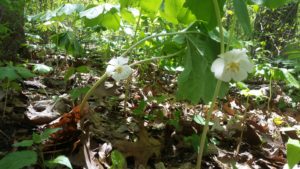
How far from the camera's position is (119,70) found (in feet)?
5.64

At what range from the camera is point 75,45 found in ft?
9.30

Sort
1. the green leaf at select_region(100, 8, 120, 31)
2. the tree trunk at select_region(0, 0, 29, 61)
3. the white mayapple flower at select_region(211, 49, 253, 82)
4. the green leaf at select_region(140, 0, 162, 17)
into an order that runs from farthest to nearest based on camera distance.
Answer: the tree trunk at select_region(0, 0, 29, 61), the green leaf at select_region(100, 8, 120, 31), the green leaf at select_region(140, 0, 162, 17), the white mayapple flower at select_region(211, 49, 253, 82)

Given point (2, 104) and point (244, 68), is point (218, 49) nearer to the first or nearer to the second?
point (244, 68)

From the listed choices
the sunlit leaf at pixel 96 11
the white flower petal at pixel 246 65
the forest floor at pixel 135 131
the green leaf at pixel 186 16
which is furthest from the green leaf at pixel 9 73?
the white flower petal at pixel 246 65

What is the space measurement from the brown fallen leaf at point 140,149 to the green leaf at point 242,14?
750 millimetres

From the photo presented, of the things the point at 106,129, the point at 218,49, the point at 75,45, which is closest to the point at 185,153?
the point at 106,129

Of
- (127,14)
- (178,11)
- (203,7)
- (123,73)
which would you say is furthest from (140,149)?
(127,14)

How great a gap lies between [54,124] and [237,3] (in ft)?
3.54

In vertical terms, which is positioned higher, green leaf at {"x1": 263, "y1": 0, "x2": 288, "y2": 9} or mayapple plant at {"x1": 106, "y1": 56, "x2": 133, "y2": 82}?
green leaf at {"x1": 263, "y1": 0, "x2": 288, "y2": 9}

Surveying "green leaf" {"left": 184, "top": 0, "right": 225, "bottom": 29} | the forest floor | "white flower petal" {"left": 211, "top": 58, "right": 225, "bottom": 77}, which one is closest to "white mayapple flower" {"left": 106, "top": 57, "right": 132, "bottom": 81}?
the forest floor

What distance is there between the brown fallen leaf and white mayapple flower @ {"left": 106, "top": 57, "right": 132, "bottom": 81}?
319 millimetres

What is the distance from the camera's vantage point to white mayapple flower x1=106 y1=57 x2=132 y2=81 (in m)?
1.71

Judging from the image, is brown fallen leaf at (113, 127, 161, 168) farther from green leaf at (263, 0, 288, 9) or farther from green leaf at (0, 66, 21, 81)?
green leaf at (263, 0, 288, 9)

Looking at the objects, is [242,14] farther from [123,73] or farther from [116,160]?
[116,160]
